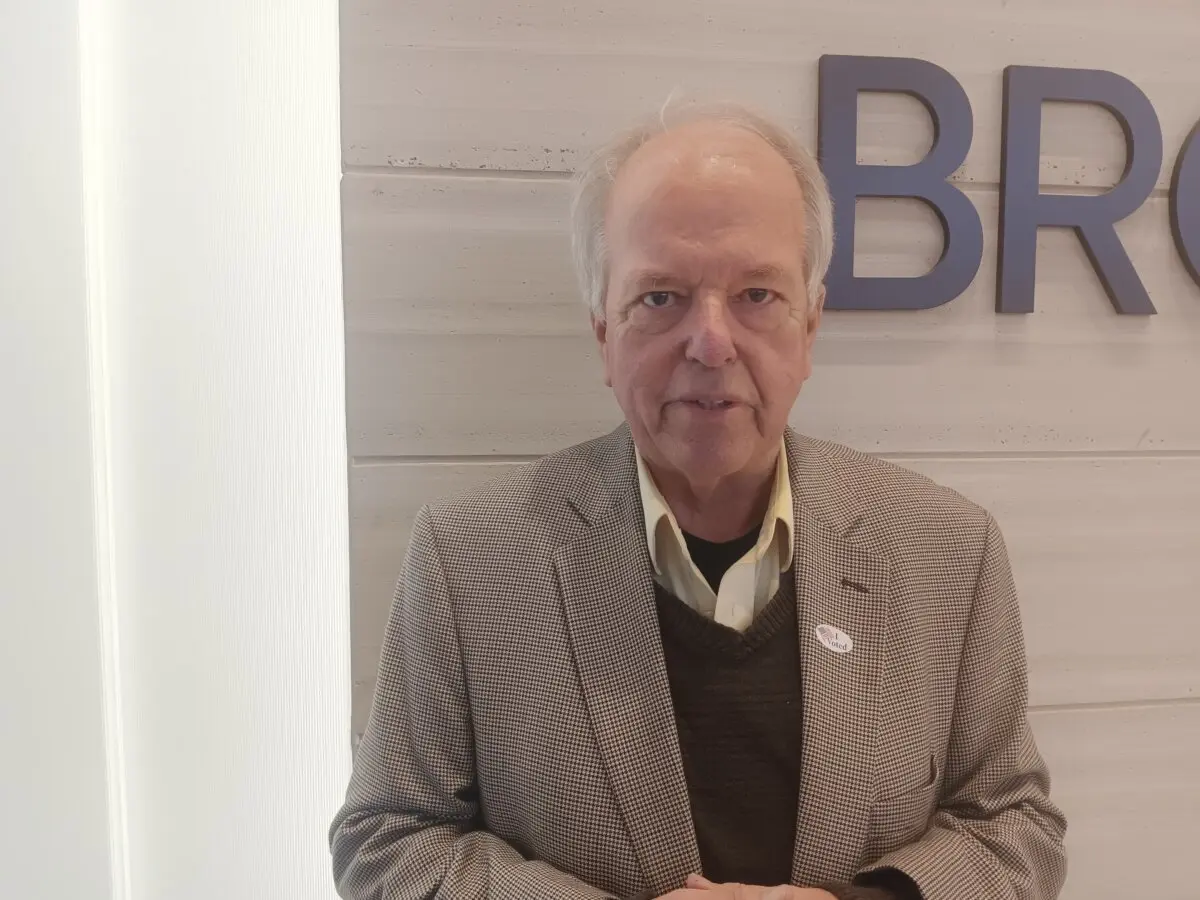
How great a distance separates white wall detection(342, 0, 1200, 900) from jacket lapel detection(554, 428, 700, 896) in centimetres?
35

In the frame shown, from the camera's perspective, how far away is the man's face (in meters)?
1.03

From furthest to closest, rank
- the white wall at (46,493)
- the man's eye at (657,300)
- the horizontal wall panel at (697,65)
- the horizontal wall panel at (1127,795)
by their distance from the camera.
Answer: the horizontal wall panel at (1127,795), the white wall at (46,493), the horizontal wall panel at (697,65), the man's eye at (657,300)

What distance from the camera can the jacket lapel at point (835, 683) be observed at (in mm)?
1028

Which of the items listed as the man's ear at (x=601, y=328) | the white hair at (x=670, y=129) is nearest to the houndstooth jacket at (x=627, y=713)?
the man's ear at (x=601, y=328)

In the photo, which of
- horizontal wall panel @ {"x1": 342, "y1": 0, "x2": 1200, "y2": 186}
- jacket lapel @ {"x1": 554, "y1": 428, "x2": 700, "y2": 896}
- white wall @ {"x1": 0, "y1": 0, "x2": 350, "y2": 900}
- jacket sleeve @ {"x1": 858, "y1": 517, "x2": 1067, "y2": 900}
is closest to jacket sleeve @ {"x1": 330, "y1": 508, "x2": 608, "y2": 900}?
jacket lapel @ {"x1": 554, "y1": 428, "x2": 700, "y2": 896}

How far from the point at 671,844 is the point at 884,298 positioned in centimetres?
88

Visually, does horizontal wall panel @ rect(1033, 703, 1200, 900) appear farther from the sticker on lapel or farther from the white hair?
the white hair

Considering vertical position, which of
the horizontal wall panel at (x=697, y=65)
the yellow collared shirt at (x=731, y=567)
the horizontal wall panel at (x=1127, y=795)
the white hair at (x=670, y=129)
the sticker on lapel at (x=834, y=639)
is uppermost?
the horizontal wall panel at (x=697, y=65)

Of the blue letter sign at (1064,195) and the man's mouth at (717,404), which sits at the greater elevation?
the blue letter sign at (1064,195)

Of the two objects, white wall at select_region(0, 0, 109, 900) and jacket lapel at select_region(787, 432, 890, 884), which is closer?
jacket lapel at select_region(787, 432, 890, 884)

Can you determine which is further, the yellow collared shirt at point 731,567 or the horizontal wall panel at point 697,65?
the horizontal wall panel at point 697,65

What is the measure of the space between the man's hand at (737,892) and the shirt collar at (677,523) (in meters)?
0.35

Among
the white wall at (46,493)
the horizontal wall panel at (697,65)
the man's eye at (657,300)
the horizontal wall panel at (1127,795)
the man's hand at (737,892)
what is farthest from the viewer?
the horizontal wall panel at (1127,795)

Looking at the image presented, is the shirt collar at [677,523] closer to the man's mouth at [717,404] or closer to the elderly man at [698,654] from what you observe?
the elderly man at [698,654]
